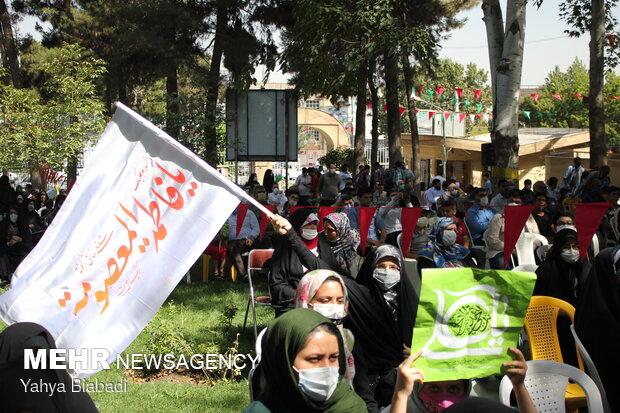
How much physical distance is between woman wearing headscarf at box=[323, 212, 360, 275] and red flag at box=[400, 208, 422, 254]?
1897 mm

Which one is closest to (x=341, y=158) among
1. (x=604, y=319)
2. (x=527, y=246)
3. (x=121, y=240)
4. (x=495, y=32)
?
(x=495, y=32)

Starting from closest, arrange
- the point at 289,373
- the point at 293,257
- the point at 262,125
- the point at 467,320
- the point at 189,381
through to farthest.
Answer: the point at 289,373, the point at 467,320, the point at 293,257, the point at 189,381, the point at 262,125

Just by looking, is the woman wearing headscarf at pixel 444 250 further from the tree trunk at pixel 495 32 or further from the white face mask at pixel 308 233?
the tree trunk at pixel 495 32

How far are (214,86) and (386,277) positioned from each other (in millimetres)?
14000

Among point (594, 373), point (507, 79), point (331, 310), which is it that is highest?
point (507, 79)

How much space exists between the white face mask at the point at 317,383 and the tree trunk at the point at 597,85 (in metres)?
14.5

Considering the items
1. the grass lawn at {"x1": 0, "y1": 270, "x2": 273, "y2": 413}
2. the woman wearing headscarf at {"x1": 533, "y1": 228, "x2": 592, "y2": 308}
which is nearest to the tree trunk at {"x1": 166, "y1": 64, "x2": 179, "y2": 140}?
the grass lawn at {"x1": 0, "y1": 270, "x2": 273, "y2": 413}

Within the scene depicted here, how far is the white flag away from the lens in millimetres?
3850

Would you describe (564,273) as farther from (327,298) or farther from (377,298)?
(327,298)

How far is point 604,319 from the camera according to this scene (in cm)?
455

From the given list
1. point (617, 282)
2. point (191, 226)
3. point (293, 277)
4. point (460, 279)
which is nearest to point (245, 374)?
point (293, 277)

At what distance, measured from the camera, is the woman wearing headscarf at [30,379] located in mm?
3188

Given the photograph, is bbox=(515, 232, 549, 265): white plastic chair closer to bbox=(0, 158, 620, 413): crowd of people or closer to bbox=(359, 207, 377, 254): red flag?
bbox=(0, 158, 620, 413): crowd of people

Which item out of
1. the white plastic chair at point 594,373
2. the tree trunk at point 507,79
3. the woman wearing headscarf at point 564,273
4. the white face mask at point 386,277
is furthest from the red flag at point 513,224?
the white plastic chair at point 594,373
